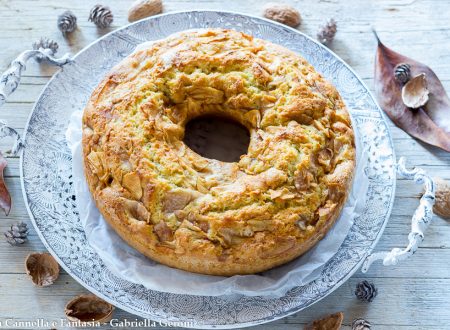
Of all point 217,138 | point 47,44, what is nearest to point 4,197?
point 47,44

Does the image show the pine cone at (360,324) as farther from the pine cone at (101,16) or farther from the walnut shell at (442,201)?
the pine cone at (101,16)

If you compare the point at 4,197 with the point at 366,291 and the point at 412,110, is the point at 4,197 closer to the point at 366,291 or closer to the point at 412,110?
the point at 366,291

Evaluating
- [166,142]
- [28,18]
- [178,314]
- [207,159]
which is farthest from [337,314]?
[28,18]

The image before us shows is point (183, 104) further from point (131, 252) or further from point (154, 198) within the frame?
point (131, 252)

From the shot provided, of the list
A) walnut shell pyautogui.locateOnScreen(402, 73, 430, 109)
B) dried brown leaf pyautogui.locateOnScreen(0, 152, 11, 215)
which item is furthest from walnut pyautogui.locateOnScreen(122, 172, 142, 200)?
walnut shell pyautogui.locateOnScreen(402, 73, 430, 109)

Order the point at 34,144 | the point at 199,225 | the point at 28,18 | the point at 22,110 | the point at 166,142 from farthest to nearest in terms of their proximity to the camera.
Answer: the point at 28,18, the point at 22,110, the point at 34,144, the point at 166,142, the point at 199,225
